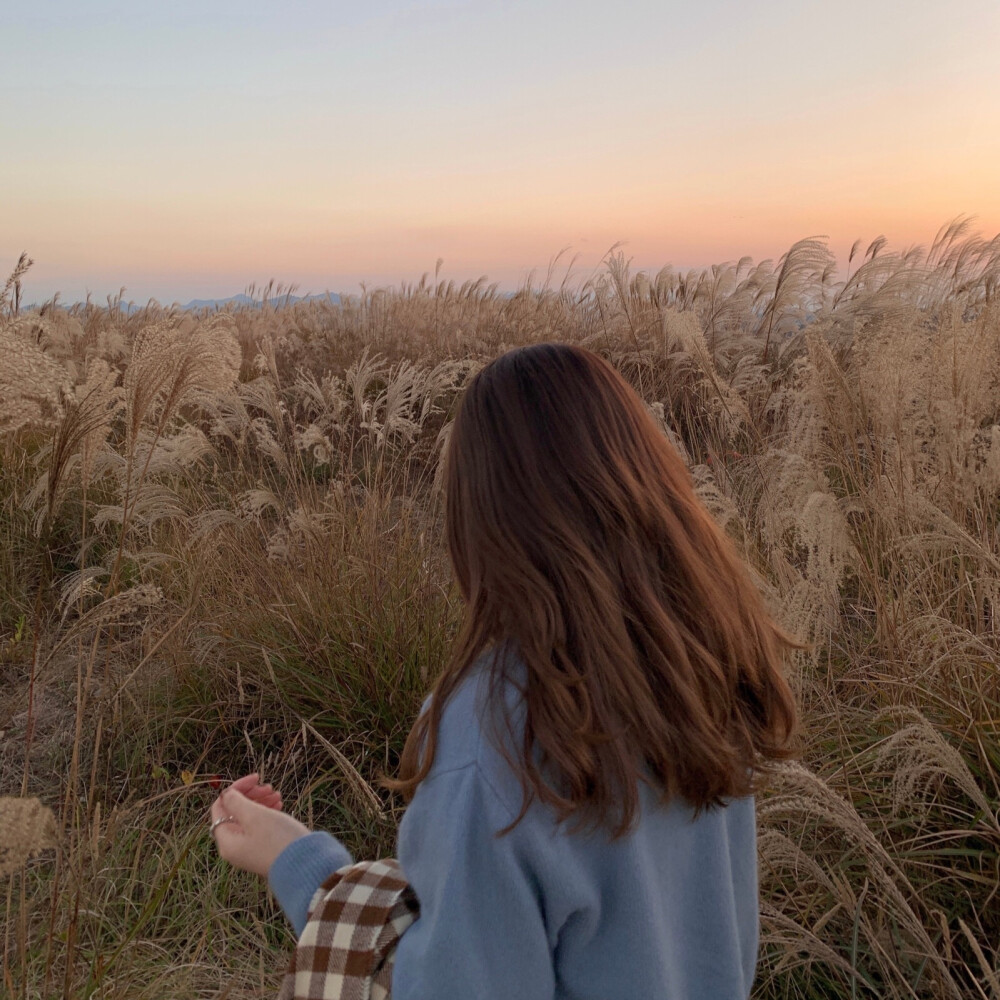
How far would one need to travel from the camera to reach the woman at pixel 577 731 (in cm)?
100

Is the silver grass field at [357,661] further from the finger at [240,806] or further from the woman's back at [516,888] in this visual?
the woman's back at [516,888]

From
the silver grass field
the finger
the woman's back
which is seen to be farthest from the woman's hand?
the woman's back

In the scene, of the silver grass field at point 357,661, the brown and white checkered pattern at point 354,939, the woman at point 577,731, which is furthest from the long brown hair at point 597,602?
the silver grass field at point 357,661

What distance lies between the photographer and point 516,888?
0.98 m

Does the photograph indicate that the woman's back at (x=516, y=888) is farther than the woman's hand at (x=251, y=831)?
No

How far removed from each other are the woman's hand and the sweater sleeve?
42 centimetres

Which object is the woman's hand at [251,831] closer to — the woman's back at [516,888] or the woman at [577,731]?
the woman at [577,731]

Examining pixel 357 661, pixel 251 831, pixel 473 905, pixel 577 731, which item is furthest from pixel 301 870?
pixel 357 661

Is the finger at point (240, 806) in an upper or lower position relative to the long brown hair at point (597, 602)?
lower

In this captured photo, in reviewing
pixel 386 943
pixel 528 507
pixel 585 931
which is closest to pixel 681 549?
pixel 528 507

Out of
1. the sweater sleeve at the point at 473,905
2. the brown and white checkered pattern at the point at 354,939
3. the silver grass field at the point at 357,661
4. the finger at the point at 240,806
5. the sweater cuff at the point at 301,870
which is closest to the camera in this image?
the sweater sleeve at the point at 473,905

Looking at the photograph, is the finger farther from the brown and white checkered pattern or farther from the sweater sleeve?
the sweater sleeve

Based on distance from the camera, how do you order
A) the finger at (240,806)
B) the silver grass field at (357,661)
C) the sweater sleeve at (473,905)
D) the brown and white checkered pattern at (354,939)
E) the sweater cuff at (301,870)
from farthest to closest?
the silver grass field at (357,661)
the finger at (240,806)
the sweater cuff at (301,870)
the brown and white checkered pattern at (354,939)
the sweater sleeve at (473,905)

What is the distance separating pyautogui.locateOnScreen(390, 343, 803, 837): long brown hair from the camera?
106cm
